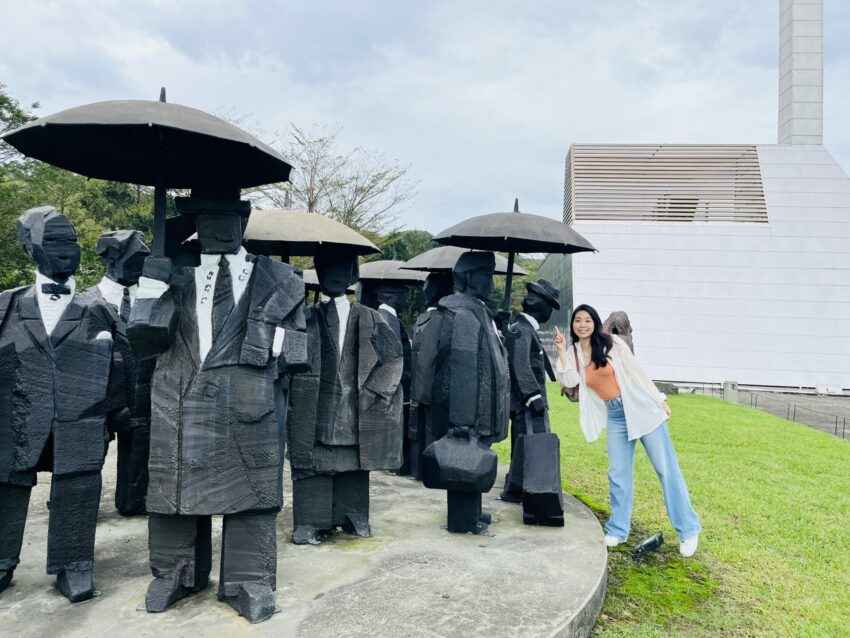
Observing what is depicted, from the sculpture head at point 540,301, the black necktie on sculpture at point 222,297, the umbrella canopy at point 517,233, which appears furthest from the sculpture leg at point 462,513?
the black necktie on sculpture at point 222,297

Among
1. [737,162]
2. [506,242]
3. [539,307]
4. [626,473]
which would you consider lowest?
[626,473]

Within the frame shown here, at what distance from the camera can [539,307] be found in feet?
19.7

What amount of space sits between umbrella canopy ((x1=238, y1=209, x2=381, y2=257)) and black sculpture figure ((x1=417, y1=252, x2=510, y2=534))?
870mm

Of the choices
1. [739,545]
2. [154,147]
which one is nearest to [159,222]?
[154,147]

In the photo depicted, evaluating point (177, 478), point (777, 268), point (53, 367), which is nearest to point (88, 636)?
point (177, 478)

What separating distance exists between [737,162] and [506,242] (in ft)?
79.5

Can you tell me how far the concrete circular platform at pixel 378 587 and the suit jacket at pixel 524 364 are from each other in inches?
44.3

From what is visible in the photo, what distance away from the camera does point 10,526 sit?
12.0 feet

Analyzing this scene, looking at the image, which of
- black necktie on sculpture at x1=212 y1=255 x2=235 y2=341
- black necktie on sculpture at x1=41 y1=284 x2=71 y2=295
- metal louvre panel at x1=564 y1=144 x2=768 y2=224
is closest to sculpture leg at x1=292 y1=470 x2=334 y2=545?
black necktie on sculpture at x1=212 y1=255 x2=235 y2=341

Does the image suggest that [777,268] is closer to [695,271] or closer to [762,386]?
[695,271]

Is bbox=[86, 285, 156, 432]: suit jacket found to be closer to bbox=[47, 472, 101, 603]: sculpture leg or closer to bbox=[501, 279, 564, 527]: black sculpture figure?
bbox=[47, 472, 101, 603]: sculpture leg

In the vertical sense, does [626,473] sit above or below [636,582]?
above

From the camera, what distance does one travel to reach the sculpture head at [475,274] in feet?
17.0

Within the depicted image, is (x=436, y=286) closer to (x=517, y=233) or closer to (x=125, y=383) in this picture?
(x=517, y=233)
